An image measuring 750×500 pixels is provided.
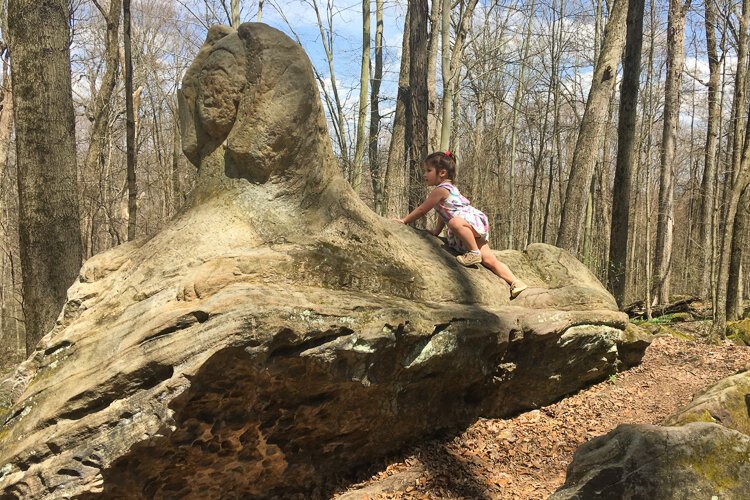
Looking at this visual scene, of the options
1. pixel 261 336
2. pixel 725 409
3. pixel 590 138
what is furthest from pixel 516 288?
pixel 590 138

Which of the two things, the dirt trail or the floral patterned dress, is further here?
the floral patterned dress

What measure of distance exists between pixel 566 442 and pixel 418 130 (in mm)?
8041

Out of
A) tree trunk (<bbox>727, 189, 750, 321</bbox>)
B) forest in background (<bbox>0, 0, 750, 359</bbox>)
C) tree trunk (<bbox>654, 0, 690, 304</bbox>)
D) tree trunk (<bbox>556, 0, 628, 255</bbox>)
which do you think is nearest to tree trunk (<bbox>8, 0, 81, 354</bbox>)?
forest in background (<bbox>0, 0, 750, 359</bbox>)

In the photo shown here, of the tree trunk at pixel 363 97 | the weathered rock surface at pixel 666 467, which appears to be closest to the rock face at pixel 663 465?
the weathered rock surface at pixel 666 467

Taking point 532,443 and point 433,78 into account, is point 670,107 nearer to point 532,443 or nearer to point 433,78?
point 433,78

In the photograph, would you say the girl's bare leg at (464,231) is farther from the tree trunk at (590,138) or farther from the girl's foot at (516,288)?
the tree trunk at (590,138)

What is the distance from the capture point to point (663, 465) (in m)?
A: 2.92

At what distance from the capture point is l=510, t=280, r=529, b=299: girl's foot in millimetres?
5730

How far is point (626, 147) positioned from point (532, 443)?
20.6 feet

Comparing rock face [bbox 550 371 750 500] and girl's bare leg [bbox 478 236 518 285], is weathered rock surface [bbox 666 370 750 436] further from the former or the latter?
girl's bare leg [bbox 478 236 518 285]

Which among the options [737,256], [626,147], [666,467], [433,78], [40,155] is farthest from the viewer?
[433,78]

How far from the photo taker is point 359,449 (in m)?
4.55

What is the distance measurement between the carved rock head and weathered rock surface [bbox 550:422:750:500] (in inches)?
132

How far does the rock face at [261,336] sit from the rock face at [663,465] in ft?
5.32
